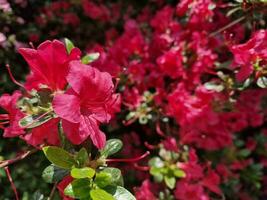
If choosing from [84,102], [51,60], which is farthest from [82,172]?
[51,60]

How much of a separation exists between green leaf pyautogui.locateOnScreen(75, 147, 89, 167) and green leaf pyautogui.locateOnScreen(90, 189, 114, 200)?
99 mm

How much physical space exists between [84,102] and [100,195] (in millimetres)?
233

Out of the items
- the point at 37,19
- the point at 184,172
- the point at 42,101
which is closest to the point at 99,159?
the point at 42,101

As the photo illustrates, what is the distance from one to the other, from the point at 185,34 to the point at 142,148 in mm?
591

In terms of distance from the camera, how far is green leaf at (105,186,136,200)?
121 centimetres

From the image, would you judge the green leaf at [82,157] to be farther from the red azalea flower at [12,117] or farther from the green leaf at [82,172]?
the red azalea flower at [12,117]

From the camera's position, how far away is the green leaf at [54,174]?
1.28 m

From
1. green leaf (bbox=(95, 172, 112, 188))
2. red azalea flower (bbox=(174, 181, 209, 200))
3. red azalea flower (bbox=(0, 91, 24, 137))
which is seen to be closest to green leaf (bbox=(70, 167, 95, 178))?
green leaf (bbox=(95, 172, 112, 188))

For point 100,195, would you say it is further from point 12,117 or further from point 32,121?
point 12,117

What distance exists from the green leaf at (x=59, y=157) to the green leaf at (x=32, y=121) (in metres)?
0.08

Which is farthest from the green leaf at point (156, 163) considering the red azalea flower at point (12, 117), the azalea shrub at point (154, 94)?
the red azalea flower at point (12, 117)

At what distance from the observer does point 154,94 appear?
79.4 inches

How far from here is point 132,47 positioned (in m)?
2.11

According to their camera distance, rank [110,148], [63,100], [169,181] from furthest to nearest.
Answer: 1. [169,181]
2. [110,148]
3. [63,100]
